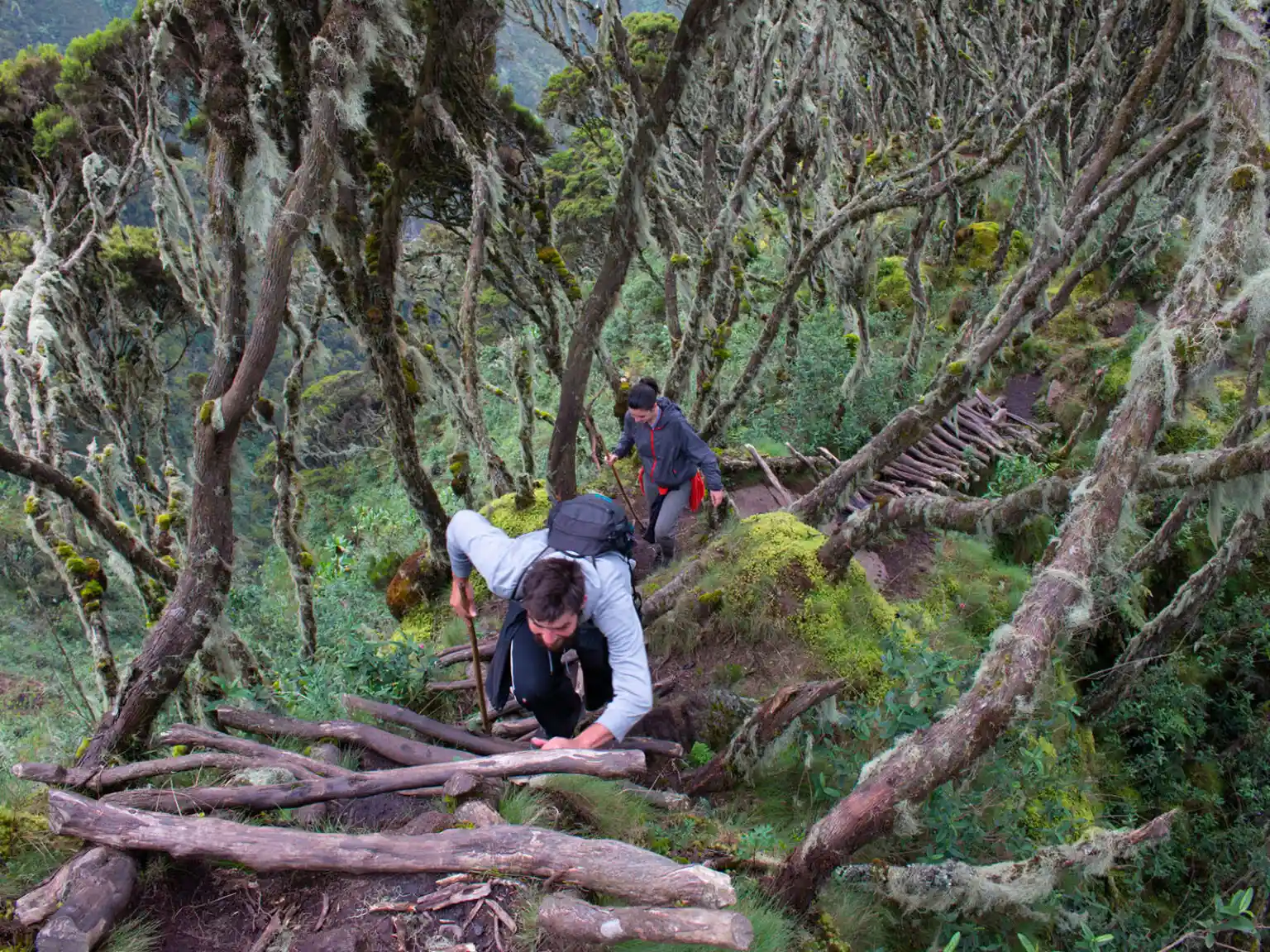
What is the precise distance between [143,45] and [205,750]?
30.3 feet

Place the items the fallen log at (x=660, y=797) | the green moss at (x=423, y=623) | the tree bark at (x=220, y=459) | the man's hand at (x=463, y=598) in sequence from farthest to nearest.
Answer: the green moss at (x=423, y=623)
the man's hand at (x=463, y=598)
the fallen log at (x=660, y=797)
the tree bark at (x=220, y=459)

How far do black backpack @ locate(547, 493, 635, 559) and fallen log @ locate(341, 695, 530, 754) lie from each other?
1.35m

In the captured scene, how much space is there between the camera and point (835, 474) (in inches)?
256

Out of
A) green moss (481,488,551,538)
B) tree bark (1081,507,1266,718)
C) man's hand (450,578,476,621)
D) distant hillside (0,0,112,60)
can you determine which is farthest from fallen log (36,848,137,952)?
distant hillside (0,0,112,60)

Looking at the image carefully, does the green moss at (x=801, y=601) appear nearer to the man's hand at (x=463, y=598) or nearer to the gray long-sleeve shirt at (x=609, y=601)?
the man's hand at (x=463, y=598)

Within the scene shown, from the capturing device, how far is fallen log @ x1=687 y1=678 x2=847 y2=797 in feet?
13.6

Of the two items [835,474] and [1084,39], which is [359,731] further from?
[1084,39]

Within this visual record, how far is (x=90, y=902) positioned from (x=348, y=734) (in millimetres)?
1404

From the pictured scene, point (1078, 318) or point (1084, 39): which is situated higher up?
point (1084, 39)

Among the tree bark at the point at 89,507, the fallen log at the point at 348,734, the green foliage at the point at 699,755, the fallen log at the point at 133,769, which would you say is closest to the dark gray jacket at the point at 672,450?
the green foliage at the point at 699,755

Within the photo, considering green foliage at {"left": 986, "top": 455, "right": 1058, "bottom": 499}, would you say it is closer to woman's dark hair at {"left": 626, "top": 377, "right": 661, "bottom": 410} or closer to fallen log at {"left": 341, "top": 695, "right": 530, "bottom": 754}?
woman's dark hair at {"left": 626, "top": 377, "right": 661, "bottom": 410}

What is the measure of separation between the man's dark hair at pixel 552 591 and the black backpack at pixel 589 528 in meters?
0.20

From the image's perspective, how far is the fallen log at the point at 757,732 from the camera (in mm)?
4148

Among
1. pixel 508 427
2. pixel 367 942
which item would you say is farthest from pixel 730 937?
pixel 508 427
